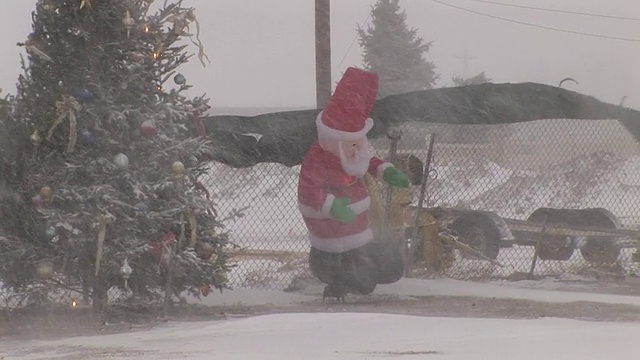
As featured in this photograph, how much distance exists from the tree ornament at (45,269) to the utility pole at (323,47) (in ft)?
14.1

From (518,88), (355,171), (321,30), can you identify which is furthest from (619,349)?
(321,30)

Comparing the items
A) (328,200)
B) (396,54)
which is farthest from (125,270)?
(396,54)

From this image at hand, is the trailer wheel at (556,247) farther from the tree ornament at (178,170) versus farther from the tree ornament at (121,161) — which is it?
the tree ornament at (121,161)

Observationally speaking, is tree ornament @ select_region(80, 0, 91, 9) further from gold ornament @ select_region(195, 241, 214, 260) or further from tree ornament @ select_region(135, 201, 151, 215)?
gold ornament @ select_region(195, 241, 214, 260)

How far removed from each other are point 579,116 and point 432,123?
1602 millimetres

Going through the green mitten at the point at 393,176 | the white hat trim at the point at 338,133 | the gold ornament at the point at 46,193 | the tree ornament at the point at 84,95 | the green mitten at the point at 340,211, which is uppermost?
the tree ornament at the point at 84,95

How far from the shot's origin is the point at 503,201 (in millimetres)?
14789

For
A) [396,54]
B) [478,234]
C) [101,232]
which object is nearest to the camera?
[101,232]

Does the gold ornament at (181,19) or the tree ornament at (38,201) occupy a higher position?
the gold ornament at (181,19)

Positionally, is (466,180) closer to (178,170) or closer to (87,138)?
(178,170)


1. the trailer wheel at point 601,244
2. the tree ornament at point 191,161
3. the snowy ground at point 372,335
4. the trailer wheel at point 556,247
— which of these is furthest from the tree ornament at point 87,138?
the trailer wheel at point 601,244

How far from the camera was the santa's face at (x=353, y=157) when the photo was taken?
903 centimetres

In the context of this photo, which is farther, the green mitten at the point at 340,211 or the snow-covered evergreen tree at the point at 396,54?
the snow-covered evergreen tree at the point at 396,54

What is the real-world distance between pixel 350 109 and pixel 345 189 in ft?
2.34
